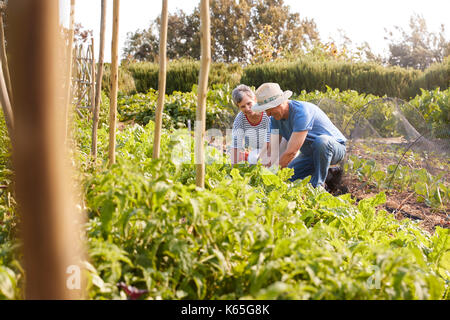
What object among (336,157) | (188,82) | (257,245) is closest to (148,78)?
(188,82)

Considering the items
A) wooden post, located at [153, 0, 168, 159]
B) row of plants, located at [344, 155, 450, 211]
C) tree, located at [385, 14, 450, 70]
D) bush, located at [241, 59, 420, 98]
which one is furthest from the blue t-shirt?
tree, located at [385, 14, 450, 70]

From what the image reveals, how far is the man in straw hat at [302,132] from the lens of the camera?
3.85m

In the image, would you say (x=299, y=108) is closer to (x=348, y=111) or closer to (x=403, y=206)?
(x=403, y=206)

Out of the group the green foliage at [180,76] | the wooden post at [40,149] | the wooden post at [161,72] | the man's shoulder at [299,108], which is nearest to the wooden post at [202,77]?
the wooden post at [161,72]

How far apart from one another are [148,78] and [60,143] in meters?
13.3

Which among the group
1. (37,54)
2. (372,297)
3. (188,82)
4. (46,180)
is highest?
(188,82)

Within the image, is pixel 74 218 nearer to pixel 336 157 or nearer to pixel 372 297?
pixel 372 297

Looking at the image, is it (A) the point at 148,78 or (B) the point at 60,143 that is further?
(A) the point at 148,78

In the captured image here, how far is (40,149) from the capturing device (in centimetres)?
88

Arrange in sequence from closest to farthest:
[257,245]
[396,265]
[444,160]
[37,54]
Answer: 1. [37,54]
2. [396,265]
3. [257,245]
4. [444,160]

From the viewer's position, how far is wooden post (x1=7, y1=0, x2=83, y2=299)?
2.83ft

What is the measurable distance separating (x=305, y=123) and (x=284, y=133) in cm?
54

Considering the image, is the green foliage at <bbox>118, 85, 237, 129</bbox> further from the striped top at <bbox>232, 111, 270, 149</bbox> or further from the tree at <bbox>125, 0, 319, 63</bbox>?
the tree at <bbox>125, 0, 319, 63</bbox>

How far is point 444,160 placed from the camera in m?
4.26
